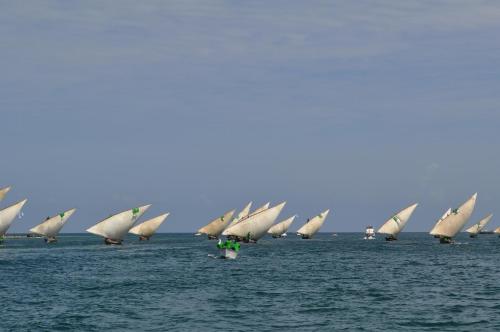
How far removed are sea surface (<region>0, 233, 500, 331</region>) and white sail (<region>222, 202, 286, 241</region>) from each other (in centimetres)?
A: 4908

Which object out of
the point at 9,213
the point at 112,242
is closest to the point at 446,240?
the point at 112,242

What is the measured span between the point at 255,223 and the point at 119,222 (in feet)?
91.8

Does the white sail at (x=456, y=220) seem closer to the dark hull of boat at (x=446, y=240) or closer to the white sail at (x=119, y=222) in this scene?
the dark hull of boat at (x=446, y=240)

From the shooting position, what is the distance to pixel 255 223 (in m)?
156

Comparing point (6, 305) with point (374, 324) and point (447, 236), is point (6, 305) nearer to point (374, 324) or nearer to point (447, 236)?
point (374, 324)

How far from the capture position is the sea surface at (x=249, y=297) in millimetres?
53000

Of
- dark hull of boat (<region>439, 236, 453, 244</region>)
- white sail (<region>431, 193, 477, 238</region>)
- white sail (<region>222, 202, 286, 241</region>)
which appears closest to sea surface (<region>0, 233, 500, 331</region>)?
white sail (<region>431, 193, 477, 238</region>)

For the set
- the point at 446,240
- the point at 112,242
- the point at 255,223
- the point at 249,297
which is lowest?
the point at 249,297

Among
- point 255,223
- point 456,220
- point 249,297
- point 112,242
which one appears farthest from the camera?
point 112,242

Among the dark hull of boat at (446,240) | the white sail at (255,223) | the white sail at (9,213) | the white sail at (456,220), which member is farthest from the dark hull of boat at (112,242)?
the dark hull of boat at (446,240)

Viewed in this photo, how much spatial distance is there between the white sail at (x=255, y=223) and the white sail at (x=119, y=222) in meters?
18.6

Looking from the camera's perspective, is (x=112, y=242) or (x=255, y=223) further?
(x=112, y=242)

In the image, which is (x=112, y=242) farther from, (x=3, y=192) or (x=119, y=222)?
(x=3, y=192)

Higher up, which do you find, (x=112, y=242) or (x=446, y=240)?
(x=446, y=240)
